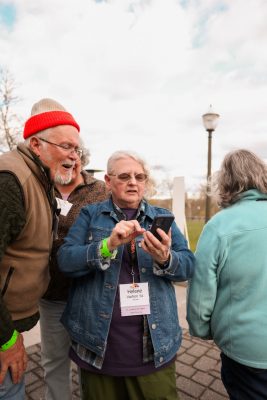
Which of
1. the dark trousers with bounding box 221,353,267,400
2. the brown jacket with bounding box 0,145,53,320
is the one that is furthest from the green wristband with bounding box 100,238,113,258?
the dark trousers with bounding box 221,353,267,400

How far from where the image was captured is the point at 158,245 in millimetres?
1626

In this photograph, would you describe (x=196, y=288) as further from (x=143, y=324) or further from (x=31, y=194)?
(x=31, y=194)

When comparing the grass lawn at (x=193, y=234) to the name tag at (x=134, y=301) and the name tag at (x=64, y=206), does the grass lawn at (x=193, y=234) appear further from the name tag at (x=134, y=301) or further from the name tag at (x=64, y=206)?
the name tag at (x=134, y=301)

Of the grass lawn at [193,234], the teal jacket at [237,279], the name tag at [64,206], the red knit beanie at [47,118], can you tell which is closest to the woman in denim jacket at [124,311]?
the teal jacket at [237,279]

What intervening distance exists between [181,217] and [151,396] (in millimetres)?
4705

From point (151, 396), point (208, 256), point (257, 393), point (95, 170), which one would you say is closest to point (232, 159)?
point (208, 256)

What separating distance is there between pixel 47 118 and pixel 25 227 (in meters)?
0.79

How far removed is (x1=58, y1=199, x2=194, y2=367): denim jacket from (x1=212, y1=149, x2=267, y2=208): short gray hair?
17.3 inches

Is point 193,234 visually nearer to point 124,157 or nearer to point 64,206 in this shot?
point 64,206

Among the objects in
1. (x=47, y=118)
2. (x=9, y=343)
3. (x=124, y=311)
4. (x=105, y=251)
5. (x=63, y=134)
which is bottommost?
(x=9, y=343)

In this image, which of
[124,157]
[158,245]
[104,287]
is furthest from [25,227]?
[124,157]

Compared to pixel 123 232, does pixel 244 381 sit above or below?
below

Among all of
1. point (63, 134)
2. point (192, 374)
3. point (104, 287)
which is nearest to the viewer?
point (104, 287)

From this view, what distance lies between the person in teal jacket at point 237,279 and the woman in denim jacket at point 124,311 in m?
0.15
